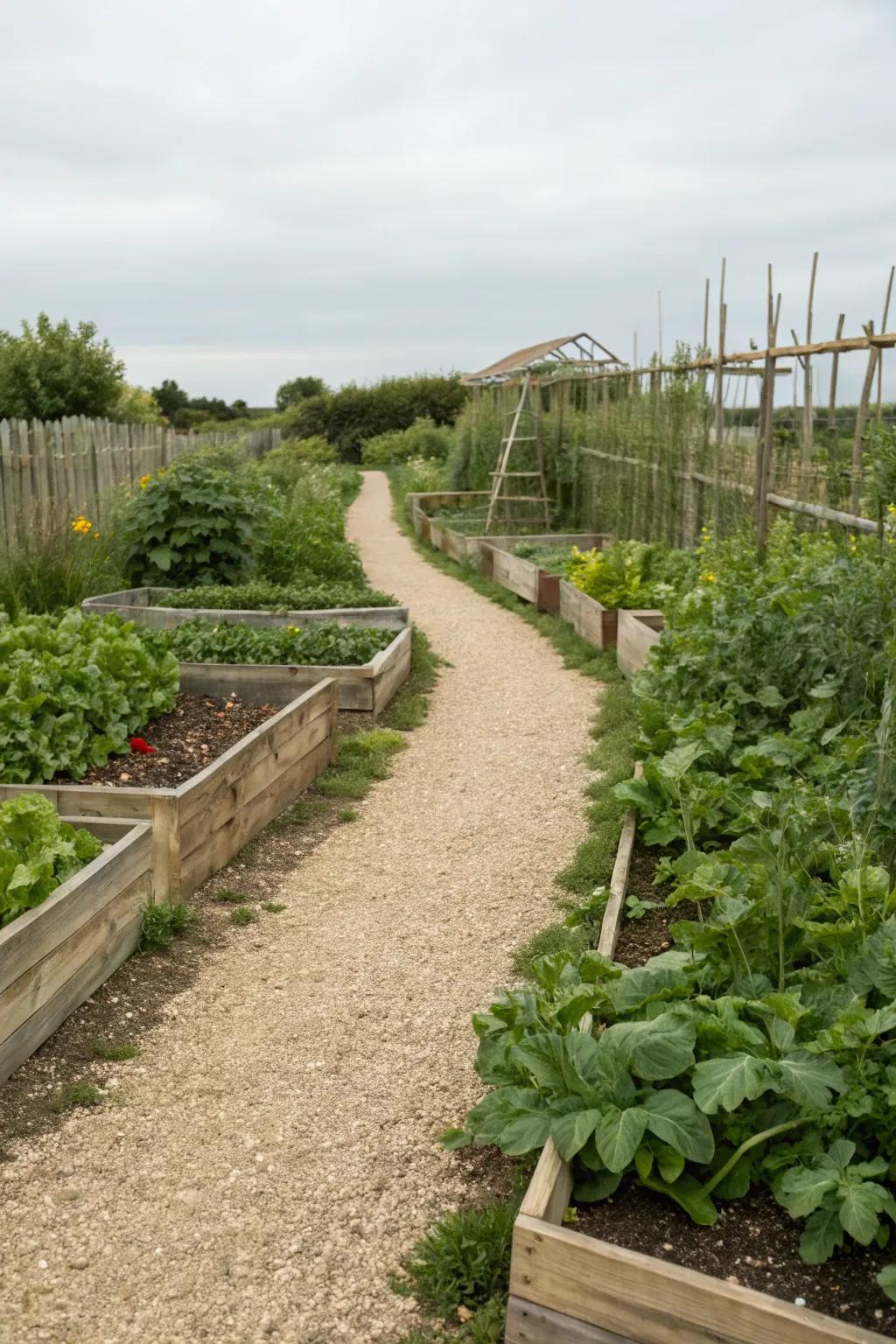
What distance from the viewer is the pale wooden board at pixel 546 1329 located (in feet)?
7.23

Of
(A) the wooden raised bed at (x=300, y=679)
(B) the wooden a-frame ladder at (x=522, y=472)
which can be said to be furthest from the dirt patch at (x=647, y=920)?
(B) the wooden a-frame ladder at (x=522, y=472)

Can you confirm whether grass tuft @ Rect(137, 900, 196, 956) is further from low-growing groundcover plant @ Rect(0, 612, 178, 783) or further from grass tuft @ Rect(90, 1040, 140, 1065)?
low-growing groundcover plant @ Rect(0, 612, 178, 783)

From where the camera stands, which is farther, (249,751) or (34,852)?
(249,751)

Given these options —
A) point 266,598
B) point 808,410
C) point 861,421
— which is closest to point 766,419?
point 808,410

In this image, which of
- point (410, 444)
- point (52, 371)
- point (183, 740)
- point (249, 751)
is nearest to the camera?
point (249, 751)

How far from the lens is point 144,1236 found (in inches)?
105

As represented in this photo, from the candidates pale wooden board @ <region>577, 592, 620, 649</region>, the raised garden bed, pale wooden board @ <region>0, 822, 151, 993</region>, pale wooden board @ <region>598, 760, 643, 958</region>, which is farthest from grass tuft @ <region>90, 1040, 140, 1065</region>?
the raised garden bed

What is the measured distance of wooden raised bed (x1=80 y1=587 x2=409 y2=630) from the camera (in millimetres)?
8445

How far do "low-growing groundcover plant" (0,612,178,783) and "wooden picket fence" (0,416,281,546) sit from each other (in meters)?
3.50

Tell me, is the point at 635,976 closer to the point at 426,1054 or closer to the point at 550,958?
the point at 550,958

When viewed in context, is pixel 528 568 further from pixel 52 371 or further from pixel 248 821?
pixel 52 371

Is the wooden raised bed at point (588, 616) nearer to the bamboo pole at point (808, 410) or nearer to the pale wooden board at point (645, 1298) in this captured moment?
the bamboo pole at point (808, 410)

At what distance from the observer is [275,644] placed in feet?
24.3

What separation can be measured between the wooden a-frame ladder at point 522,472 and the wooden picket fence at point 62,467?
4.69 meters
